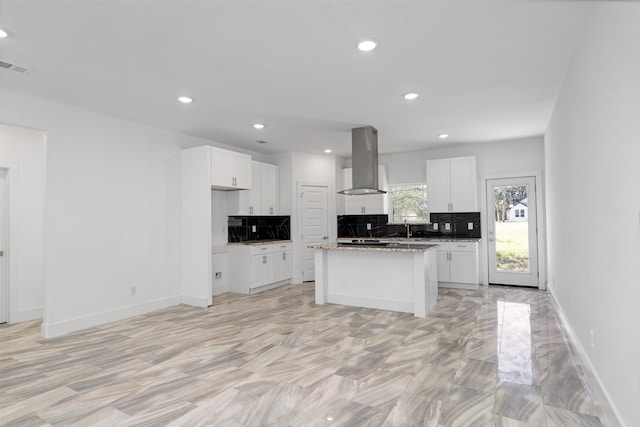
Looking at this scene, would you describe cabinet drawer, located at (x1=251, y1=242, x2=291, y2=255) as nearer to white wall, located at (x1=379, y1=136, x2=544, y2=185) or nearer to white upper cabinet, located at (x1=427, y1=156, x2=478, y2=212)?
white wall, located at (x1=379, y1=136, x2=544, y2=185)

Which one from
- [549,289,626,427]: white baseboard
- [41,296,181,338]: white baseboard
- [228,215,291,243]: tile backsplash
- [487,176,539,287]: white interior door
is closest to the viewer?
[549,289,626,427]: white baseboard

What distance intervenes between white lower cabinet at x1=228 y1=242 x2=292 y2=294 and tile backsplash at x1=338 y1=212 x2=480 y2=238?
182cm

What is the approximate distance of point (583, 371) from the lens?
9.40 feet

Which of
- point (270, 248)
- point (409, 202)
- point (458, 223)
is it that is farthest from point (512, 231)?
point (270, 248)

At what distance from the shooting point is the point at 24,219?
4844 millimetres

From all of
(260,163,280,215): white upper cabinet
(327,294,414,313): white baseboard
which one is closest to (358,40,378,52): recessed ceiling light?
(327,294,414,313): white baseboard

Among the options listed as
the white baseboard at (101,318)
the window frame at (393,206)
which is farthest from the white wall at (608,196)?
the white baseboard at (101,318)

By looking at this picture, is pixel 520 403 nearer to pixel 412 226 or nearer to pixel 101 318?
pixel 101 318

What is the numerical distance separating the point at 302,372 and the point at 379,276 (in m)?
2.26

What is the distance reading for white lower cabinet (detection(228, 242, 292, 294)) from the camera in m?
6.14

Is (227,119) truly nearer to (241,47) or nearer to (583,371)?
(241,47)

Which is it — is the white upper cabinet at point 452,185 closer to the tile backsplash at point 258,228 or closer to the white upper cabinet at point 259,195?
the tile backsplash at point 258,228

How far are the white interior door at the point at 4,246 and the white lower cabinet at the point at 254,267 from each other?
9.95ft

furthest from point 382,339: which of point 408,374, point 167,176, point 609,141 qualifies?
point 167,176
